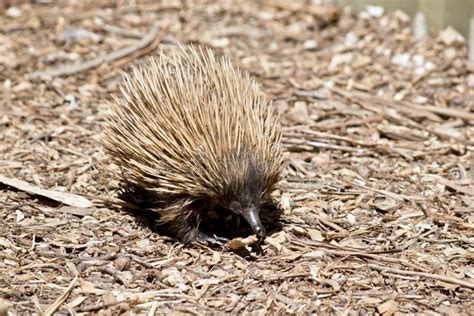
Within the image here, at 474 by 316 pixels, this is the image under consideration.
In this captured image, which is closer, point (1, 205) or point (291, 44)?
point (1, 205)

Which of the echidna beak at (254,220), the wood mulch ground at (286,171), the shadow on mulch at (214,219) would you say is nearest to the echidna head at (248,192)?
the echidna beak at (254,220)

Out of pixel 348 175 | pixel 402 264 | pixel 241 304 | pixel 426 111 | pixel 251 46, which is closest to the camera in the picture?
pixel 241 304

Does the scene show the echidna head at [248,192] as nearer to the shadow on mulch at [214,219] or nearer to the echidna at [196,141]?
the echidna at [196,141]

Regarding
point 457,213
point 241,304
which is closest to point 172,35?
point 457,213

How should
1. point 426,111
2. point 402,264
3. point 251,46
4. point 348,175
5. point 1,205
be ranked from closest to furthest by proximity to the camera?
point 402,264 < point 1,205 < point 348,175 < point 426,111 < point 251,46

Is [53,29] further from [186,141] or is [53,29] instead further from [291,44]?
[186,141]

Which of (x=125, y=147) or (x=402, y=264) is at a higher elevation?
(x=125, y=147)

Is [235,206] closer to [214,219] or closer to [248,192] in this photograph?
[248,192]
